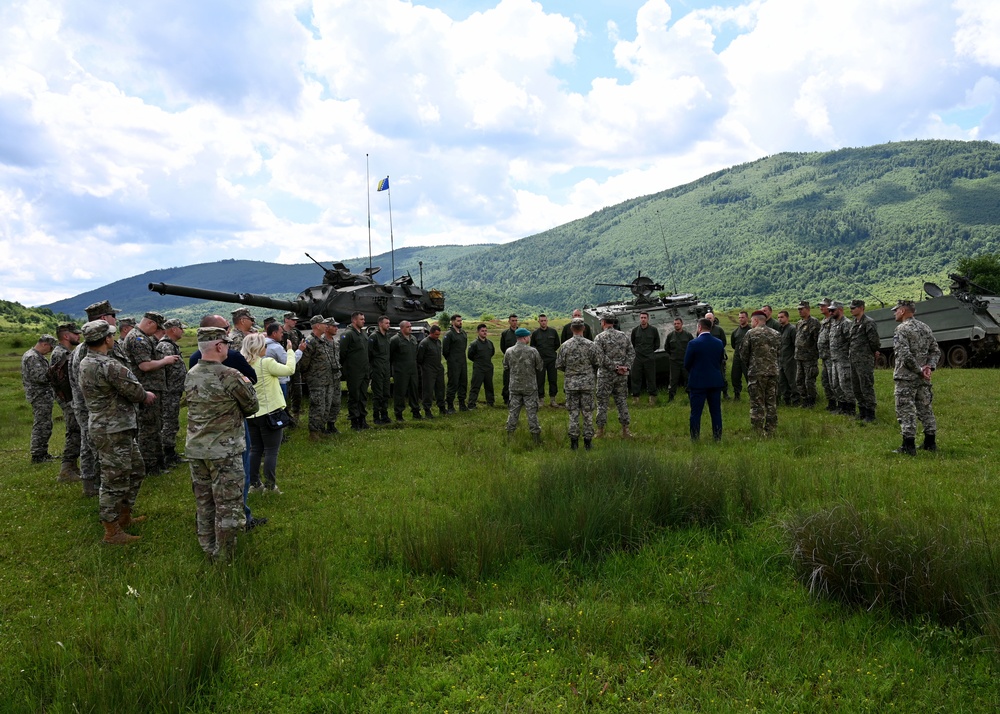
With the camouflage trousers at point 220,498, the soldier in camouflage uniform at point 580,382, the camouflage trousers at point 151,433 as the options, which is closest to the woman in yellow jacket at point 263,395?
the camouflage trousers at point 220,498

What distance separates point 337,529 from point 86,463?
3817mm

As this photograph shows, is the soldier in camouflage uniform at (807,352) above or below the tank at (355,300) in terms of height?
below

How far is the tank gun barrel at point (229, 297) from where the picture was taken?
13.1m

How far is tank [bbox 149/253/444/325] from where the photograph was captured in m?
16.7

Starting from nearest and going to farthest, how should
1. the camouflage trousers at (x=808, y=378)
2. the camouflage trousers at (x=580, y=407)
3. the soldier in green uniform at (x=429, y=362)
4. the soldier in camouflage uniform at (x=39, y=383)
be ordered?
1. the soldier in camouflage uniform at (x=39, y=383)
2. the camouflage trousers at (x=580, y=407)
3. the camouflage trousers at (x=808, y=378)
4. the soldier in green uniform at (x=429, y=362)

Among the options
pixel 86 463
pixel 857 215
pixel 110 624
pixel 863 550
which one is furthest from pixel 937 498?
pixel 857 215

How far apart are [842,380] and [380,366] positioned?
9198mm

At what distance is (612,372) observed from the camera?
11.6 metres

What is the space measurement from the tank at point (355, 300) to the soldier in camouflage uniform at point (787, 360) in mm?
9914

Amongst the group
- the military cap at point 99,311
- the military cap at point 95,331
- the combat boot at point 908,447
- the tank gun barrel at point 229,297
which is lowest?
the combat boot at point 908,447

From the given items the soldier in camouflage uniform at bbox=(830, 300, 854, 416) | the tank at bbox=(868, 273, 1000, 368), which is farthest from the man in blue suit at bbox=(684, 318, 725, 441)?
the tank at bbox=(868, 273, 1000, 368)

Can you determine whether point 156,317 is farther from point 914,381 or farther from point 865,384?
point 865,384

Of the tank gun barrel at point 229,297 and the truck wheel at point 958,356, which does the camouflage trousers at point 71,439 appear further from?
the truck wheel at point 958,356

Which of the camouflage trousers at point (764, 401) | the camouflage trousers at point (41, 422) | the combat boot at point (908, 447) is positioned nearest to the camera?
the combat boot at point (908, 447)
